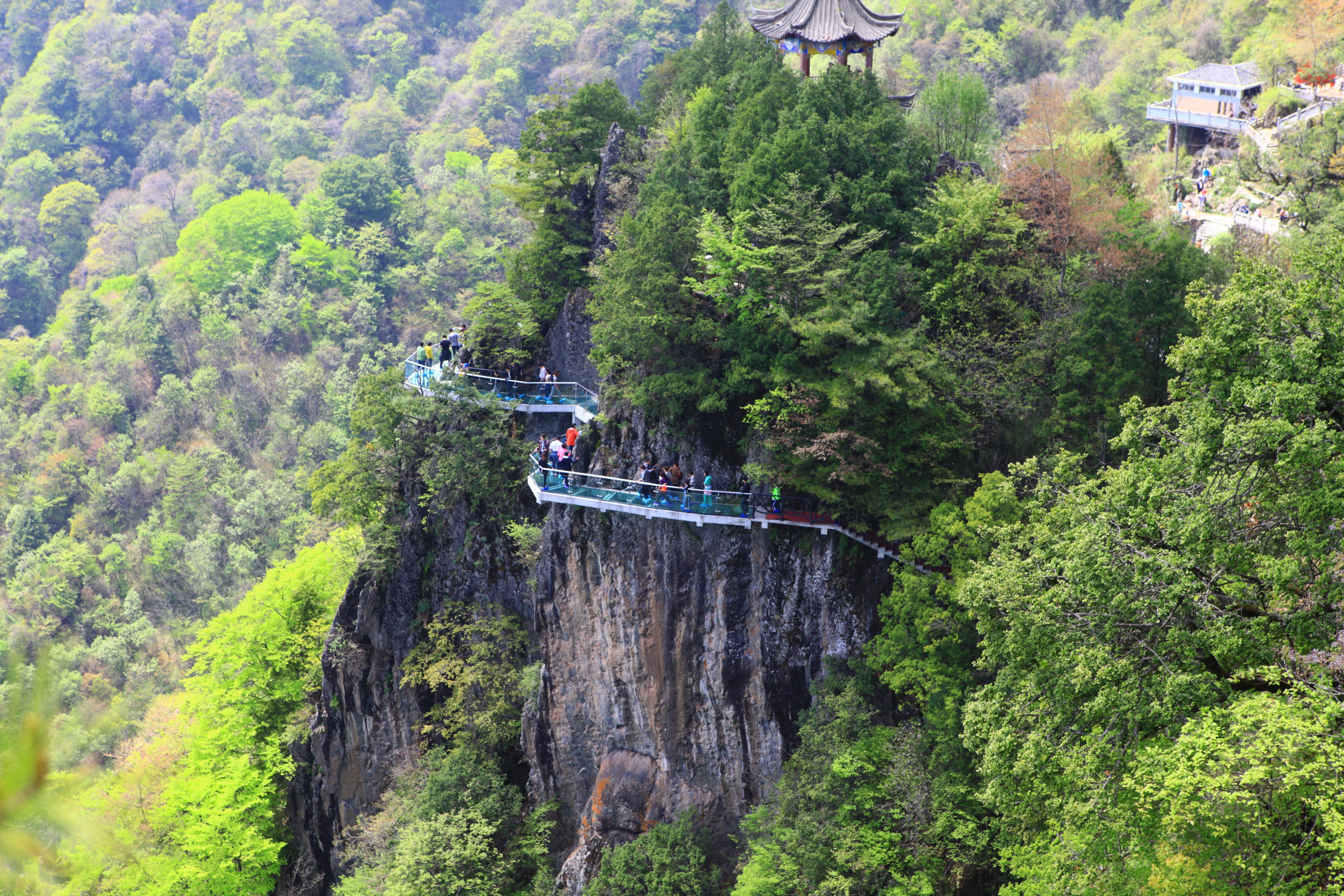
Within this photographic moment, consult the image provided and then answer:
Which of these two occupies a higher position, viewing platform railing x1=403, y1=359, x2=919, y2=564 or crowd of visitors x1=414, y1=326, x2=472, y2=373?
crowd of visitors x1=414, y1=326, x2=472, y2=373

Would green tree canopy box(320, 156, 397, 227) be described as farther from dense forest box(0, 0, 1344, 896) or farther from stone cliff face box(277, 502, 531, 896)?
stone cliff face box(277, 502, 531, 896)

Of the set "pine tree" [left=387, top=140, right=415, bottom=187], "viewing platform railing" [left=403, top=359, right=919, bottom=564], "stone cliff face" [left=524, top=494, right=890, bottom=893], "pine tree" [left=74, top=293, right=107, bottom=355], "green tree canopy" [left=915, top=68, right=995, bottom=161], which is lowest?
"stone cliff face" [left=524, top=494, right=890, bottom=893]

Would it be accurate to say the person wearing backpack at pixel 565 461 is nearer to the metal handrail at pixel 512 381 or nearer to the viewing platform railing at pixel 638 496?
the viewing platform railing at pixel 638 496

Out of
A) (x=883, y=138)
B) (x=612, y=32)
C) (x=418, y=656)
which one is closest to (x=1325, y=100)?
(x=883, y=138)

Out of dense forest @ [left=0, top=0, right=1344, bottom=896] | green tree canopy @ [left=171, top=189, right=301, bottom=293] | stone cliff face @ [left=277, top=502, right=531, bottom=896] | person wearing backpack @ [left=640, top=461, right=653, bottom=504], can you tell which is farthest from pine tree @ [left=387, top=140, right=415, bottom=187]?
person wearing backpack @ [left=640, top=461, right=653, bottom=504]

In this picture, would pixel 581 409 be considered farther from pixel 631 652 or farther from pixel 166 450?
pixel 166 450

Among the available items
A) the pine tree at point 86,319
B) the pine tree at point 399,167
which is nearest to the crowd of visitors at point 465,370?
the pine tree at point 399,167
